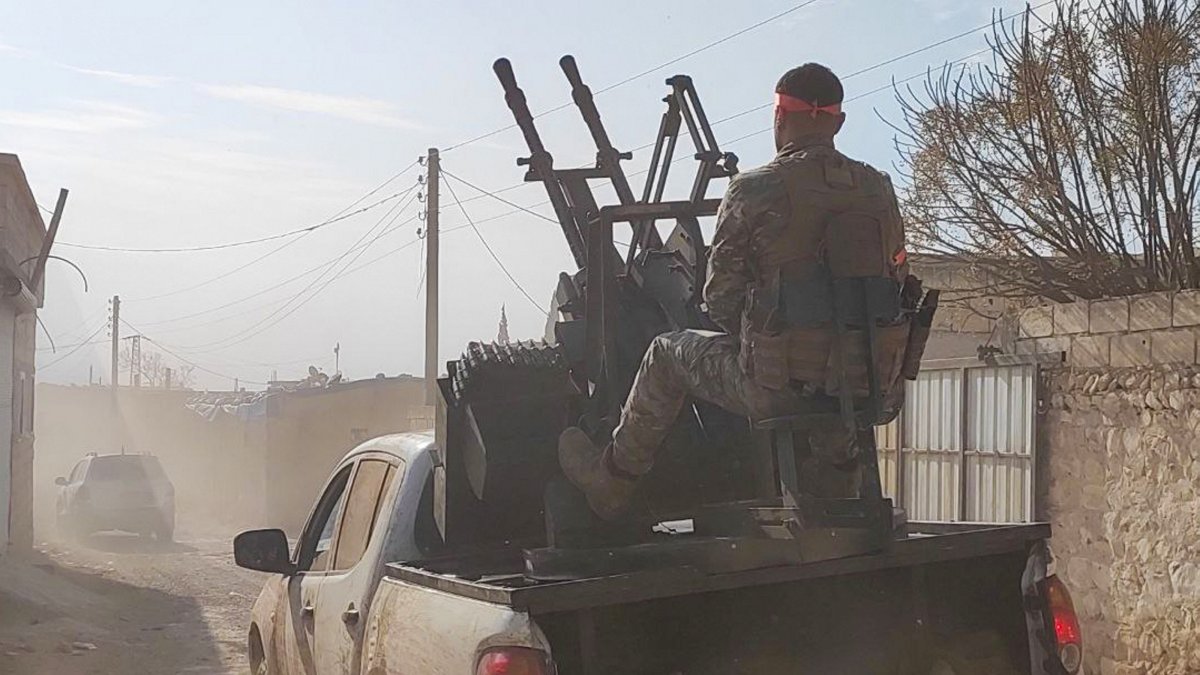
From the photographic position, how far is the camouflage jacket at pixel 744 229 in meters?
3.47

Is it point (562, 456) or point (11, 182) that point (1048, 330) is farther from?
point (11, 182)

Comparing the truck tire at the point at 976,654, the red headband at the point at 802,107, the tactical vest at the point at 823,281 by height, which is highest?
the red headband at the point at 802,107

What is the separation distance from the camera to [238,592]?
15.4 metres

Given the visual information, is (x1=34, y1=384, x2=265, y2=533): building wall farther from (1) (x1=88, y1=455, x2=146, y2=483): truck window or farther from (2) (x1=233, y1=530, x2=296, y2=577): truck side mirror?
(2) (x1=233, y1=530, x2=296, y2=577): truck side mirror

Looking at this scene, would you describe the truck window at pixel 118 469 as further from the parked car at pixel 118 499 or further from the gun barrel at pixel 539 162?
the gun barrel at pixel 539 162

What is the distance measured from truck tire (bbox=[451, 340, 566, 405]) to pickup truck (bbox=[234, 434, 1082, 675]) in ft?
0.95

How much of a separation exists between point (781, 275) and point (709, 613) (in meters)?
0.98

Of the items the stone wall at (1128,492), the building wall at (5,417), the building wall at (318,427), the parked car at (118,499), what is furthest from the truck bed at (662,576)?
the building wall at (318,427)

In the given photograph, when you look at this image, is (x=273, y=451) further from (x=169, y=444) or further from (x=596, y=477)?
(x=596, y=477)

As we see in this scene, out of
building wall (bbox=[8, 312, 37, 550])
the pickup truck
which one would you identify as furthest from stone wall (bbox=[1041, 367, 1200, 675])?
building wall (bbox=[8, 312, 37, 550])

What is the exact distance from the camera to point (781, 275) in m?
3.45

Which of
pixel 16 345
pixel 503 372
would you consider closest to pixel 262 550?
pixel 503 372

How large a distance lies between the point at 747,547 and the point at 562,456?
2.69ft

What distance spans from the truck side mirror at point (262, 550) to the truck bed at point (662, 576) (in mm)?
1022
